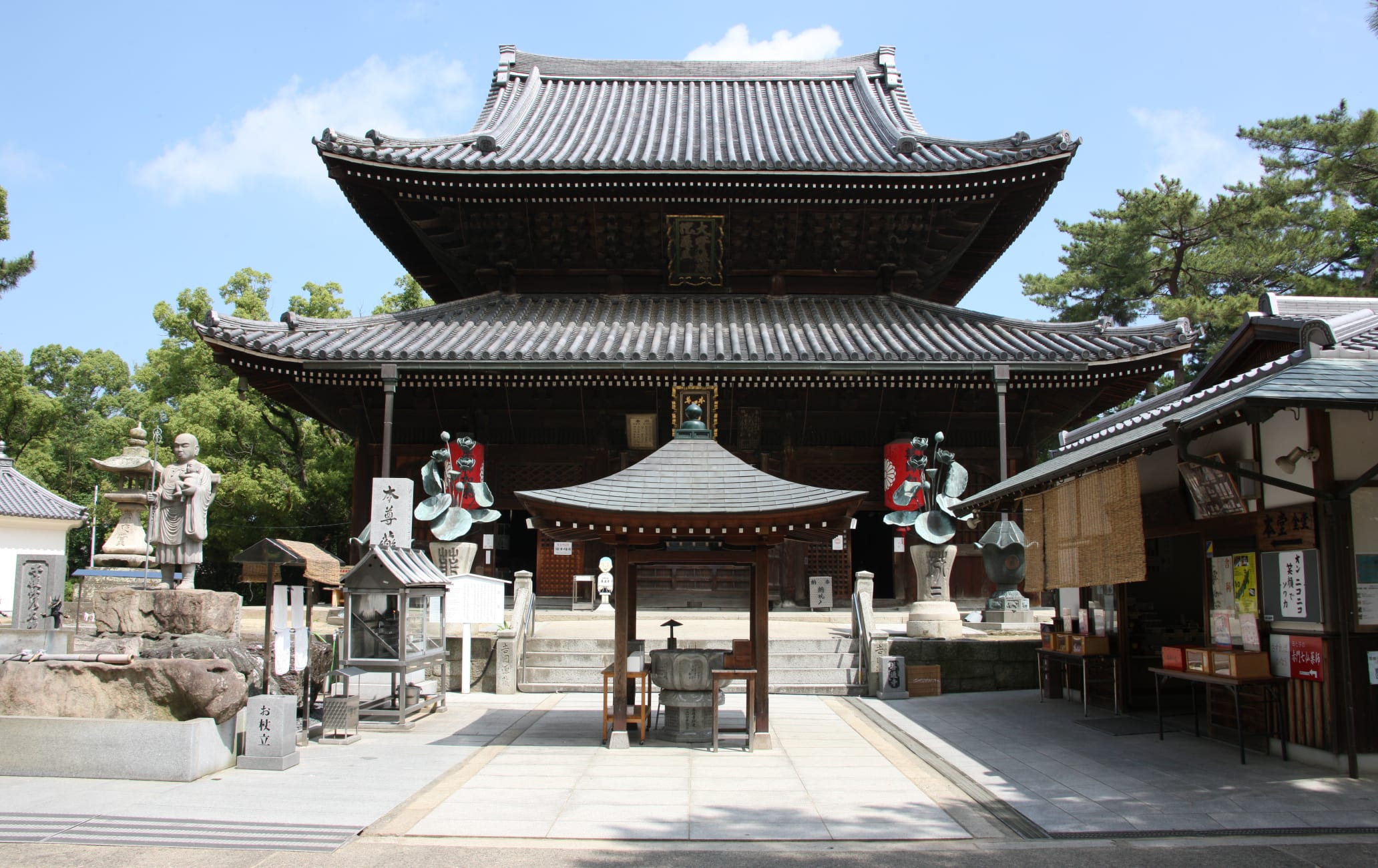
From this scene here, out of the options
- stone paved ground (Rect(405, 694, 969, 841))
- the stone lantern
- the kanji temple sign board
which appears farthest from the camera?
the stone lantern

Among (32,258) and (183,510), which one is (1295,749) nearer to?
(183,510)

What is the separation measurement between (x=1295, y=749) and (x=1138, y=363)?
396 inches

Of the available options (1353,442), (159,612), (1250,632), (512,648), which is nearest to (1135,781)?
(1250,632)

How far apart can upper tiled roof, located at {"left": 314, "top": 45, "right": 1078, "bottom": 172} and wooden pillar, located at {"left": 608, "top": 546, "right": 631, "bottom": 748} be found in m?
10.4

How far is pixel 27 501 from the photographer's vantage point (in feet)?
87.7

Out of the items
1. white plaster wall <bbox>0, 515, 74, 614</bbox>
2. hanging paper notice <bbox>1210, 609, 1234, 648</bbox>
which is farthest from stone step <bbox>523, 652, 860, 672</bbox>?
white plaster wall <bbox>0, 515, 74, 614</bbox>

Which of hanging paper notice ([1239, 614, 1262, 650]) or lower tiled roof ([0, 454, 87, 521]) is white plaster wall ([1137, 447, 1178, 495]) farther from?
lower tiled roof ([0, 454, 87, 521])

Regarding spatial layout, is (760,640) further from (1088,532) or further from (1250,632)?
(1250,632)

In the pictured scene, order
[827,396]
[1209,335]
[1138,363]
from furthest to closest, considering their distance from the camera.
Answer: [1209,335] → [827,396] → [1138,363]

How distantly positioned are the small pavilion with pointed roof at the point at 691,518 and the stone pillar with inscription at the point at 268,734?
2.95 meters

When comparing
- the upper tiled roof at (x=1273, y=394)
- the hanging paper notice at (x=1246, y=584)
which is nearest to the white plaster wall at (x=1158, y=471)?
the upper tiled roof at (x=1273, y=394)

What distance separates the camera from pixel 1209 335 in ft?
99.3

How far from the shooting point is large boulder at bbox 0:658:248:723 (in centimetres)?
797

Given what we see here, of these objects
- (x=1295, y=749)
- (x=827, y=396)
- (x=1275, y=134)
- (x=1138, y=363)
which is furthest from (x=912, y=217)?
(x=1275, y=134)
